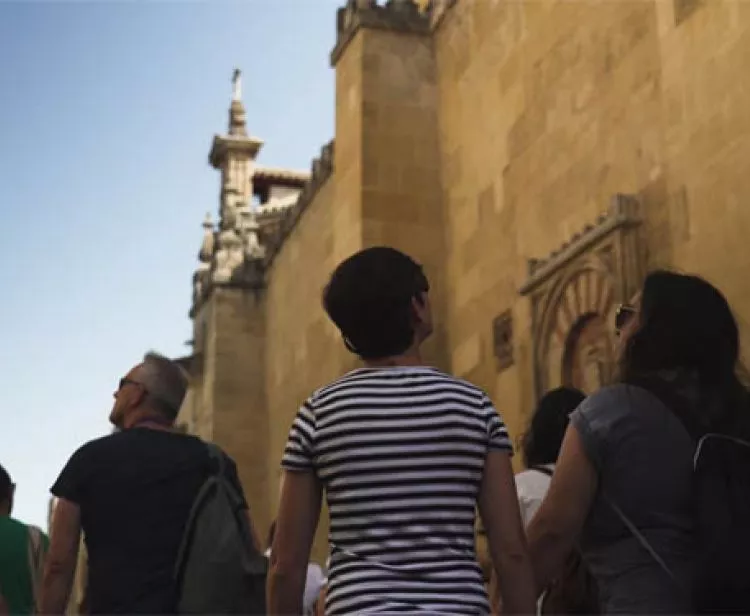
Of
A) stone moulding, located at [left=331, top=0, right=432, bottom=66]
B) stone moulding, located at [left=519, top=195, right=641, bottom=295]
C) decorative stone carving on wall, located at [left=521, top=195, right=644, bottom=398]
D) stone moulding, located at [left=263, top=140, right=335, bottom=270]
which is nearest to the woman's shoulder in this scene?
decorative stone carving on wall, located at [left=521, top=195, right=644, bottom=398]

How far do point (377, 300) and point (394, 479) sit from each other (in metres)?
0.37

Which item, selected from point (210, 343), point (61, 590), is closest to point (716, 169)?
point (61, 590)

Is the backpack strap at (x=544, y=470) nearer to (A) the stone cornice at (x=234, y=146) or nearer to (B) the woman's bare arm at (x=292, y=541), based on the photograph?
(B) the woman's bare arm at (x=292, y=541)

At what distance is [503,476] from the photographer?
2297mm

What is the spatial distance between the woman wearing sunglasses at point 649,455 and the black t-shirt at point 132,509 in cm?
114

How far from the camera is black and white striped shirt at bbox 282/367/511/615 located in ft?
7.08

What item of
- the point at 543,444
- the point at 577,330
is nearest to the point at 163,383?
the point at 543,444

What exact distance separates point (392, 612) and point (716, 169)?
187 inches

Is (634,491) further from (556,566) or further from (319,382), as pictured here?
(319,382)

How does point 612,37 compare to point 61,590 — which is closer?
point 61,590

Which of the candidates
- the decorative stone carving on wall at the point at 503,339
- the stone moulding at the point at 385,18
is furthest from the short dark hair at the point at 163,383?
the stone moulding at the point at 385,18

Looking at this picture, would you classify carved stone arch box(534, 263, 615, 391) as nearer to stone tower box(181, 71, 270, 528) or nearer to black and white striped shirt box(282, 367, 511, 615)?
Result: black and white striped shirt box(282, 367, 511, 615)

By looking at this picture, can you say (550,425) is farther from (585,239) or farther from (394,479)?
(585,239)

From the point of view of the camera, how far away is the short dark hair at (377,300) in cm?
238
